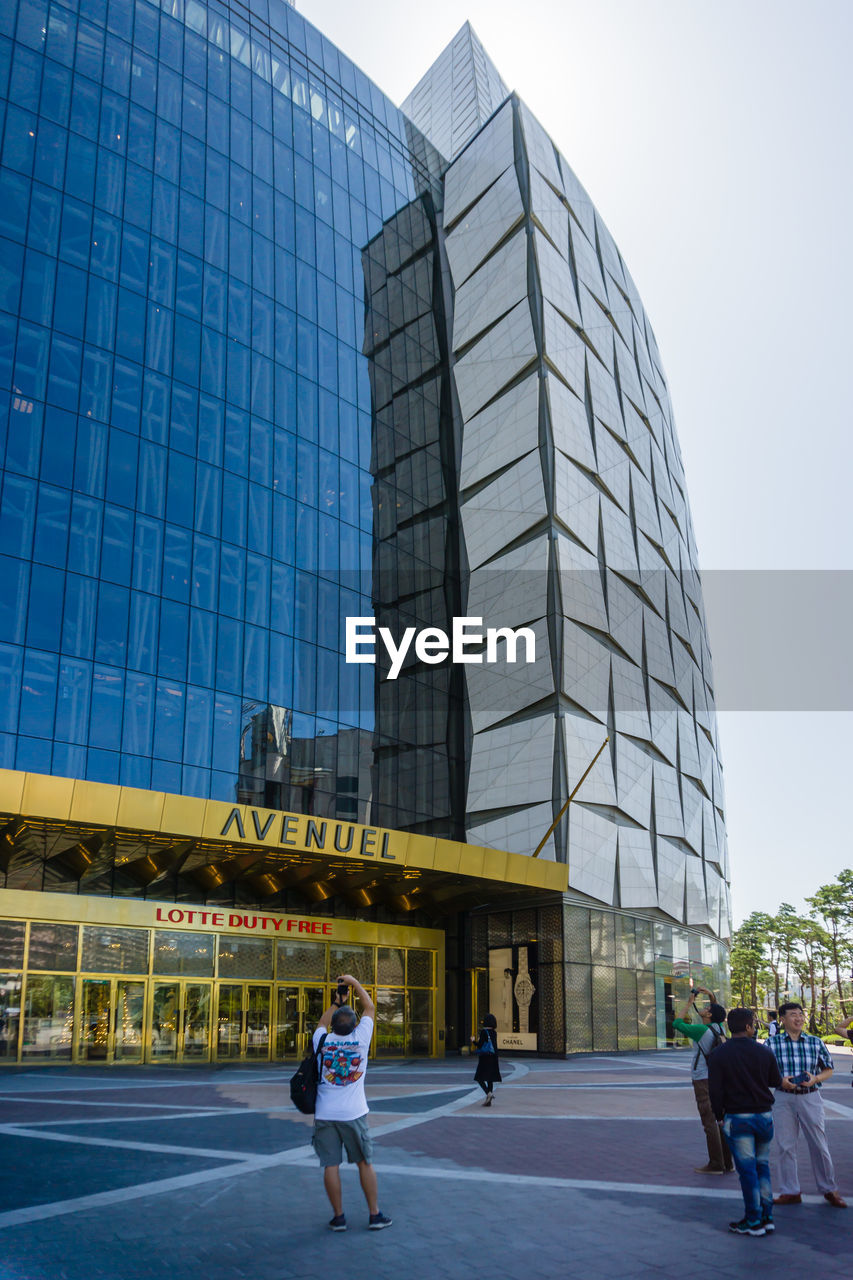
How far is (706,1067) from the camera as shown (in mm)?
11297

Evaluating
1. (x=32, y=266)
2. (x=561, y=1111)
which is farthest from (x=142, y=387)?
(x=561, y=1111)

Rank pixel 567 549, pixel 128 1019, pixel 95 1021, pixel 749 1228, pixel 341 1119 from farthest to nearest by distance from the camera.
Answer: pixel 567 549, pixel 128 1019, pixel 95 1021, pixel 341 1119, pixel 749 1228

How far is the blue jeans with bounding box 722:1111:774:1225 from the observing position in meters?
7.86

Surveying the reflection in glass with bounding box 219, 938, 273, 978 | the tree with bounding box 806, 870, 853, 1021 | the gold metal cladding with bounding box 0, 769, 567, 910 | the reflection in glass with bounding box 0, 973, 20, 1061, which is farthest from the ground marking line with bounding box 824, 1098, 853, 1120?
the tree with bounding box 806, 870, 853, 1021

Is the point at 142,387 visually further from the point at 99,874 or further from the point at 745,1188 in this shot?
the point at 745,1188

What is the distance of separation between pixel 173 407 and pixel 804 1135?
29.3 metres

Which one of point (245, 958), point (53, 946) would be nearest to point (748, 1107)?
point (53, 946)

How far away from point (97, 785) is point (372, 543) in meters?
18.4

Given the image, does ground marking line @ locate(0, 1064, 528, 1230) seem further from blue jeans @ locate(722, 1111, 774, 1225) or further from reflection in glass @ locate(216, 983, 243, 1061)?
reflection in glass @ locate(216, 983, 243, 1061)

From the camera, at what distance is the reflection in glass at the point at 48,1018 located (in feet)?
84.4

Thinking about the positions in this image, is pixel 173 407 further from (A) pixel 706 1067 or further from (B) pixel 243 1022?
(A) pixel 706 1067

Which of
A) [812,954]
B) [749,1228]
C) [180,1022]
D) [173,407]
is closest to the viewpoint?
[749,1228]

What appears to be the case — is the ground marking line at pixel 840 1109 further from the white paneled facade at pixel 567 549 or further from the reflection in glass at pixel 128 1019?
the reflection in glass at pixel 128 1019

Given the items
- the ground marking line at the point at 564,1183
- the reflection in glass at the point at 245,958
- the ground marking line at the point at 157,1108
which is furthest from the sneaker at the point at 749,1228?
the reflection in glass at the point at 245,958
